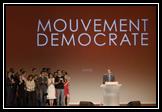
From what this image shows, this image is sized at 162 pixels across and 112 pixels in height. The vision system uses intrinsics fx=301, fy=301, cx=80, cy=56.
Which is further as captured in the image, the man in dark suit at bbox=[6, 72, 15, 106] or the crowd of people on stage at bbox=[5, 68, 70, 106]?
the crowd of people on stage at bbox=[5, 68, 70, 106]

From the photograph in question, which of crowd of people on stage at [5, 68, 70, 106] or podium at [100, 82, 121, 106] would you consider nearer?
podium at [100, 82, 121, 106]

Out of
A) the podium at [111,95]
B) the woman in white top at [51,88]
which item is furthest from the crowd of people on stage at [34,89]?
the podium at [111,95]

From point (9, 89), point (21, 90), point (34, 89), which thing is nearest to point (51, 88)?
point (34, 89)

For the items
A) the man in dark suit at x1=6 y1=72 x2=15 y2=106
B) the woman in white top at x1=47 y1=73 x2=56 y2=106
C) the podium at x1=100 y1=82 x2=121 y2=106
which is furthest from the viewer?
the woman in white top at x1=47 y1=73 x2=56 y2=106

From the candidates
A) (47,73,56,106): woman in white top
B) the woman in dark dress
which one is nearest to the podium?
(47,73,56,106): woman in white top

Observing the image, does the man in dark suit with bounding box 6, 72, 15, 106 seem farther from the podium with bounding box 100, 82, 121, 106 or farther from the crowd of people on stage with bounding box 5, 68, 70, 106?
the podium with bounding box 100, 82, 121, 106

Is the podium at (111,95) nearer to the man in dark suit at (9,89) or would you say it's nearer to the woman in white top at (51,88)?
the woman in white top at (51,88)

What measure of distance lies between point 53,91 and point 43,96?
0.36m

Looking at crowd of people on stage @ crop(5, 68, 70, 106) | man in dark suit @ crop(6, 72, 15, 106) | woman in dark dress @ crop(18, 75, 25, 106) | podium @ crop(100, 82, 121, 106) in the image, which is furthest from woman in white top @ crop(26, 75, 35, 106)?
podium @ crop(100, 82, 121, 106)

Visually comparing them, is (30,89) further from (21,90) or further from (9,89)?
(9,89)

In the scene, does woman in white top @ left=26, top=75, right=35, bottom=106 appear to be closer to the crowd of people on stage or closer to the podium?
the crowd of people on stage

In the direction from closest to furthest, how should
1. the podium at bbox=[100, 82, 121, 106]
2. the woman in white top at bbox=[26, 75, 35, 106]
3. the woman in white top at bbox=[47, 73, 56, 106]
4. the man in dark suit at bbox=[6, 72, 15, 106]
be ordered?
the podium at bbox=[100, 82, 121, 106] → the man in dark suit at bbox=[6, 72, 15, 106] → the woman in white top at bbox=[26, 75, 35, 106] → the woman in white top at bbox=[47, 73, 56, 106]

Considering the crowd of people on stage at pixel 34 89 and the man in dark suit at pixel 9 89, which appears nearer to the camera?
the man in dark suit at pixel 9 89

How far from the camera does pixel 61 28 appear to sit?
11062 millimetres
